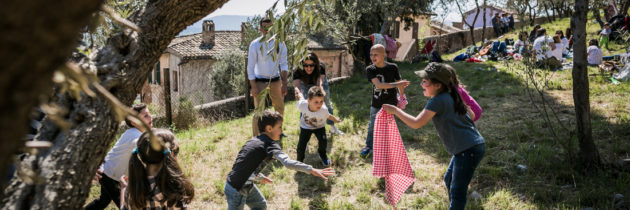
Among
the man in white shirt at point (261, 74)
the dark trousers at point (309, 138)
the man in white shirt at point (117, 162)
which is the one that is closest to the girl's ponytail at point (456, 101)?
the dark trousers at point (309, 138)

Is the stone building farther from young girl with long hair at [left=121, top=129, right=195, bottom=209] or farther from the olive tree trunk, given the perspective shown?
young girl with long hair at [left=121, top=129, right=195, bottom=209]

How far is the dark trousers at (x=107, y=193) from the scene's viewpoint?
13.0ft

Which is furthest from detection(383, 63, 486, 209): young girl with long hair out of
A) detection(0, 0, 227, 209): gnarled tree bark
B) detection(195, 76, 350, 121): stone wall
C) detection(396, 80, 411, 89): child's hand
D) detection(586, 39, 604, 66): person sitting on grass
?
detection(586, 39, 604, 66): person sitting on grass

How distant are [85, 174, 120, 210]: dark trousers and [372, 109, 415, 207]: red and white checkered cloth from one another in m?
2.51

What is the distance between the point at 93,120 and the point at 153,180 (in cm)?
158

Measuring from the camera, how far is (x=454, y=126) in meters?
3.75

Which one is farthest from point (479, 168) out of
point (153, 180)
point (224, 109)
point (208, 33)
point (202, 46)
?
point (208, 33)

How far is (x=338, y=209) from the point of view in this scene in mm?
4594

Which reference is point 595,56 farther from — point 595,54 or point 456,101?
point 456,101

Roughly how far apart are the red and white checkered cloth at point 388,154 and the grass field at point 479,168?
360mm

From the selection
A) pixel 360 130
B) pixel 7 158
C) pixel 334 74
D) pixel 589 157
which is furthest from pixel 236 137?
pixel 334 74

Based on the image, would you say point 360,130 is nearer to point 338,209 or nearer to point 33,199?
point 338,209

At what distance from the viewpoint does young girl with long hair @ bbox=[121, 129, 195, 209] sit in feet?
10.1

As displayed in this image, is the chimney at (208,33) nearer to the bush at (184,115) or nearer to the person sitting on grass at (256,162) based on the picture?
the bush at (184,115)
